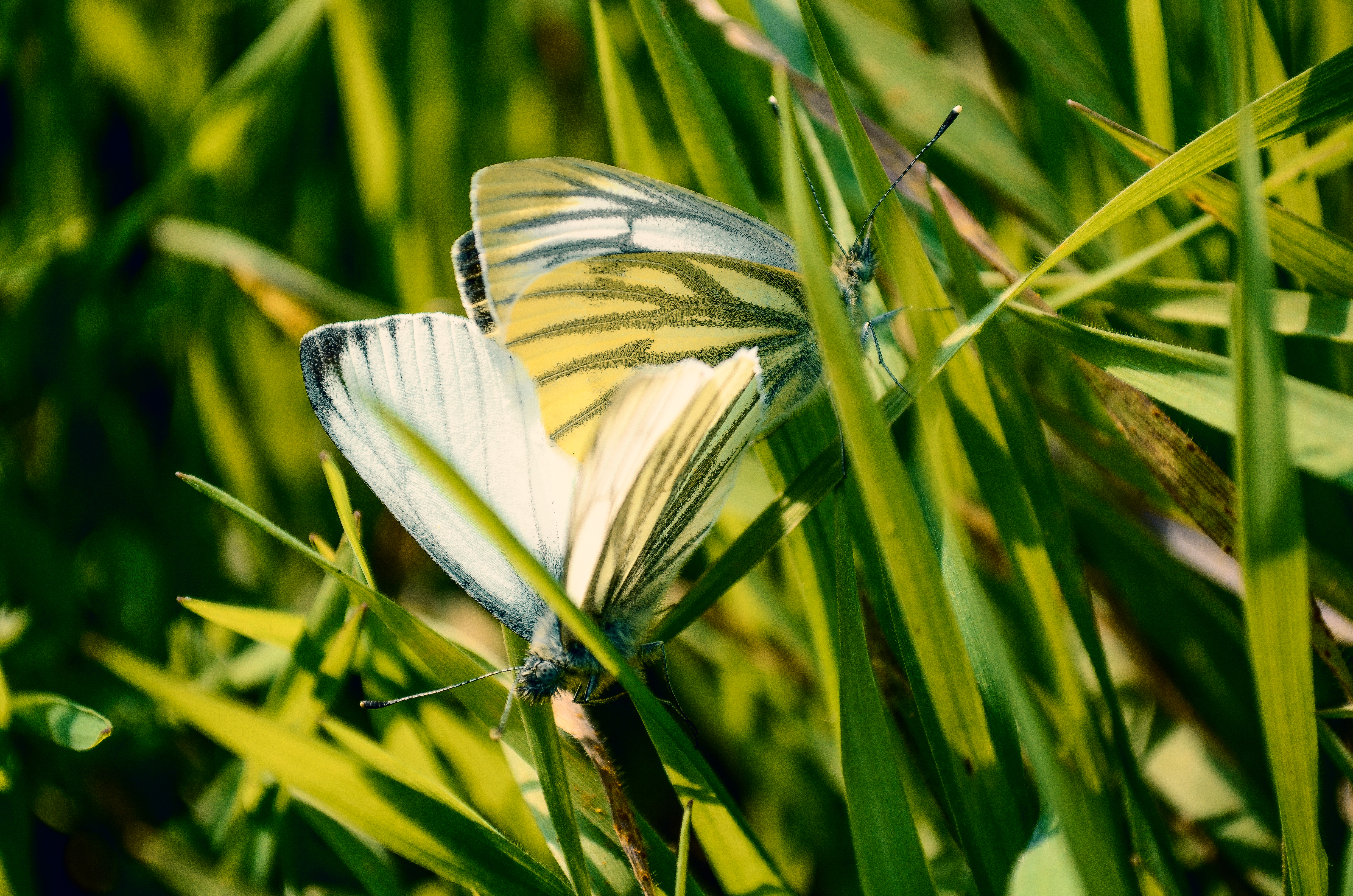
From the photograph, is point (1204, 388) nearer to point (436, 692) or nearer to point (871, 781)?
point (871, 781)

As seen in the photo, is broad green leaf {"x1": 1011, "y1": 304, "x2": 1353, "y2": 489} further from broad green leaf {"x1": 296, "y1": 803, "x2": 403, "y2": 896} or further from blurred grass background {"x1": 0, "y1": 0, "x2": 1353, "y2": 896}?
broad green leaf {"x1": 296, "y1": 803, "x2": 403, "y2": 896}

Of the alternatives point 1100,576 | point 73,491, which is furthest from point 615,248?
point 73,491

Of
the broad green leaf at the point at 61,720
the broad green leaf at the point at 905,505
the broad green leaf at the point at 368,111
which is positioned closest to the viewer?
the broad green leaf at the point at 905,505

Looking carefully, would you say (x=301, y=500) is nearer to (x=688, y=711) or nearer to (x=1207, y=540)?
(x=688, y=711)

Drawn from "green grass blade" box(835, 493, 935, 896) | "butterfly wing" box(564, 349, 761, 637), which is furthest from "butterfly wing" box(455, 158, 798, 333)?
"green grass blade" box(835, 493, 935, 896)

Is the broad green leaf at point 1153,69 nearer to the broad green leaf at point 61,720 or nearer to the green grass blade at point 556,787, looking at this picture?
the green grass blade at point 556,787

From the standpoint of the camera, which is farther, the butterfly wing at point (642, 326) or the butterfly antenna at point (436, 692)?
the butterfly wing at point (642, 326)

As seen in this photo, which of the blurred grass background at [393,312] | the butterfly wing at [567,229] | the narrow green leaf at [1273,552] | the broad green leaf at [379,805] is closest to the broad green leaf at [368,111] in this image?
the blurred grass background at [393,312]
